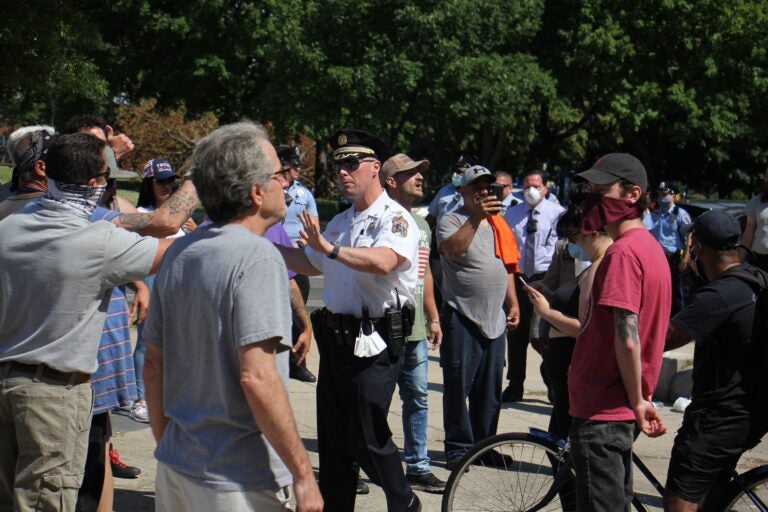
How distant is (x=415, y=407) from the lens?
636 centimetres

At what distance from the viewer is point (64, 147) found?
407 cm

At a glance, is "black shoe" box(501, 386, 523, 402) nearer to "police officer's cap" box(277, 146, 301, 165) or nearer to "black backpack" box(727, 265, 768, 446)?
"police officer's cap" box(277, 146, 301, 165)

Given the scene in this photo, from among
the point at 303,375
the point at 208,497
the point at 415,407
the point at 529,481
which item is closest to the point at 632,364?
the point at 529,481

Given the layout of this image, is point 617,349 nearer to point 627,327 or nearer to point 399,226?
point 627,327

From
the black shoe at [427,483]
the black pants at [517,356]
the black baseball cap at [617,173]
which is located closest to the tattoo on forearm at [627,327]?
the black baseball cap at [617,173]

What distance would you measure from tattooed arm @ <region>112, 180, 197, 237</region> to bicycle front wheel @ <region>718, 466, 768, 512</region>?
2.61 meters

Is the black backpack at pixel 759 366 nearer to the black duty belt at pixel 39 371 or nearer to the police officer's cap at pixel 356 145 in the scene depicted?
the police officer's cap at pixel 356 145

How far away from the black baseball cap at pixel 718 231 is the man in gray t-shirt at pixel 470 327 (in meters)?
2.12

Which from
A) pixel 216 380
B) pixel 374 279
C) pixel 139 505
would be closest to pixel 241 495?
pixel 216 380

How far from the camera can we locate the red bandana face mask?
4285 mm

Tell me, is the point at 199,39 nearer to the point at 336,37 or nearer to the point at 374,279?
the point at 336,37

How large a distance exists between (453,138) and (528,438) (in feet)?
116

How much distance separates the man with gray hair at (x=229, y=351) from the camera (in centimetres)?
297

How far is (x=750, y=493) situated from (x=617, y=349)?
3.51ft
